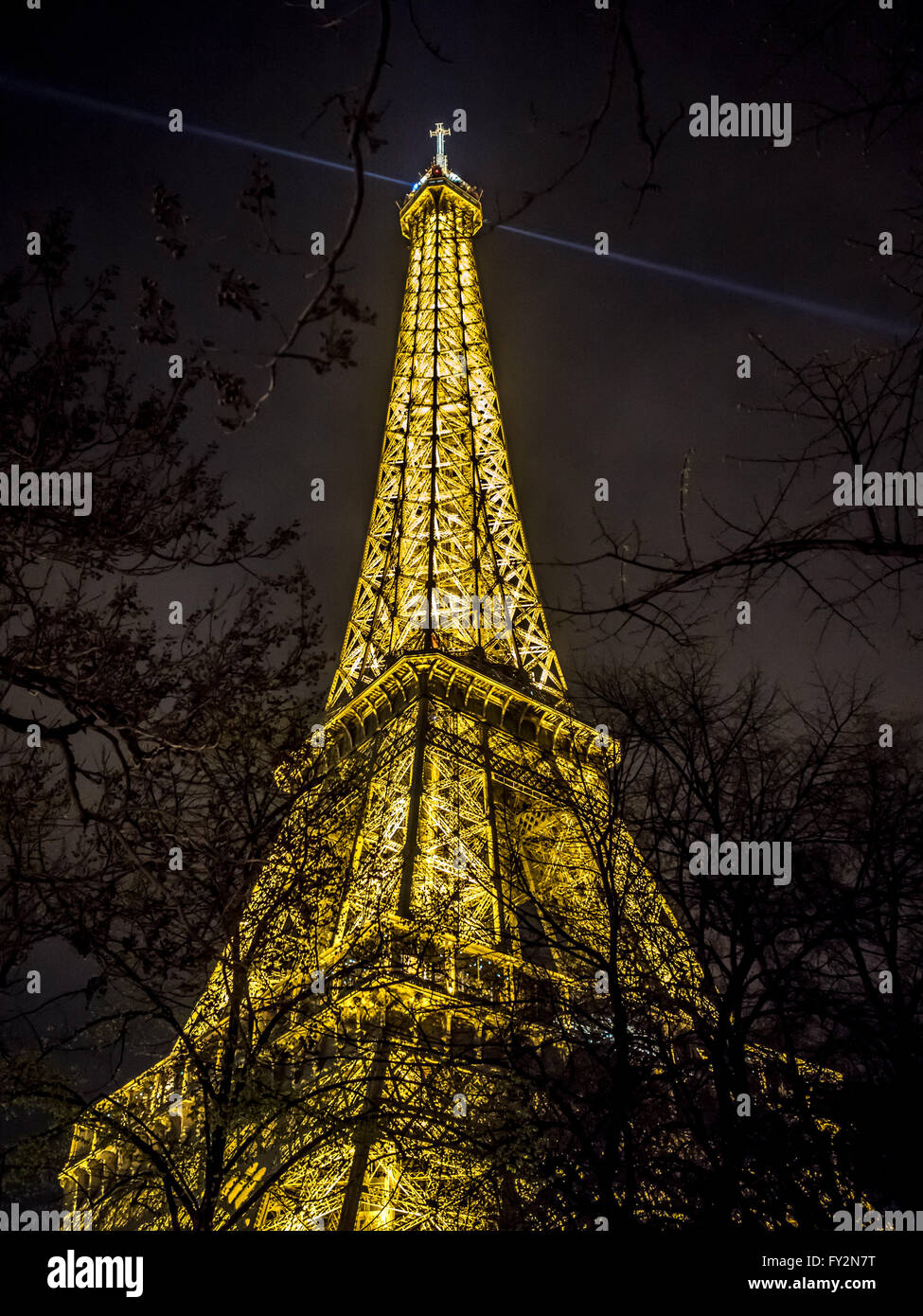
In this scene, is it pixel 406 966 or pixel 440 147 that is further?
pixel 440 147

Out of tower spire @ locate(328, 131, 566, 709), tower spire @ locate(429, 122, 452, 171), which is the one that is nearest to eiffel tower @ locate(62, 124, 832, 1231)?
tower spire @ locate(328, 131, 566, 709)

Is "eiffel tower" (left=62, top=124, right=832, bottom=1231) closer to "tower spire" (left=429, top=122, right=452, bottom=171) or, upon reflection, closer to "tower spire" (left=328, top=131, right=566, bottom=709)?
"tower spire" (left=328, top=131, right=566, bottom=709)

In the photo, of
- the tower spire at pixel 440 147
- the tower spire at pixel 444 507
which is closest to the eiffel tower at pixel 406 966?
the tower spire at pixel 444 507

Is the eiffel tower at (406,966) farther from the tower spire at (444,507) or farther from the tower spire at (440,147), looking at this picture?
the tower spire at (440,147)

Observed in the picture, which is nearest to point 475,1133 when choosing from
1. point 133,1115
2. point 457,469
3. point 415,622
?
point 133,1115

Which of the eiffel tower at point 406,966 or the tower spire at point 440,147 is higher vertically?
the tower spire at point 440,147

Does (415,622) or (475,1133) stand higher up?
(415,622)

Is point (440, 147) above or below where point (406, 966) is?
above
